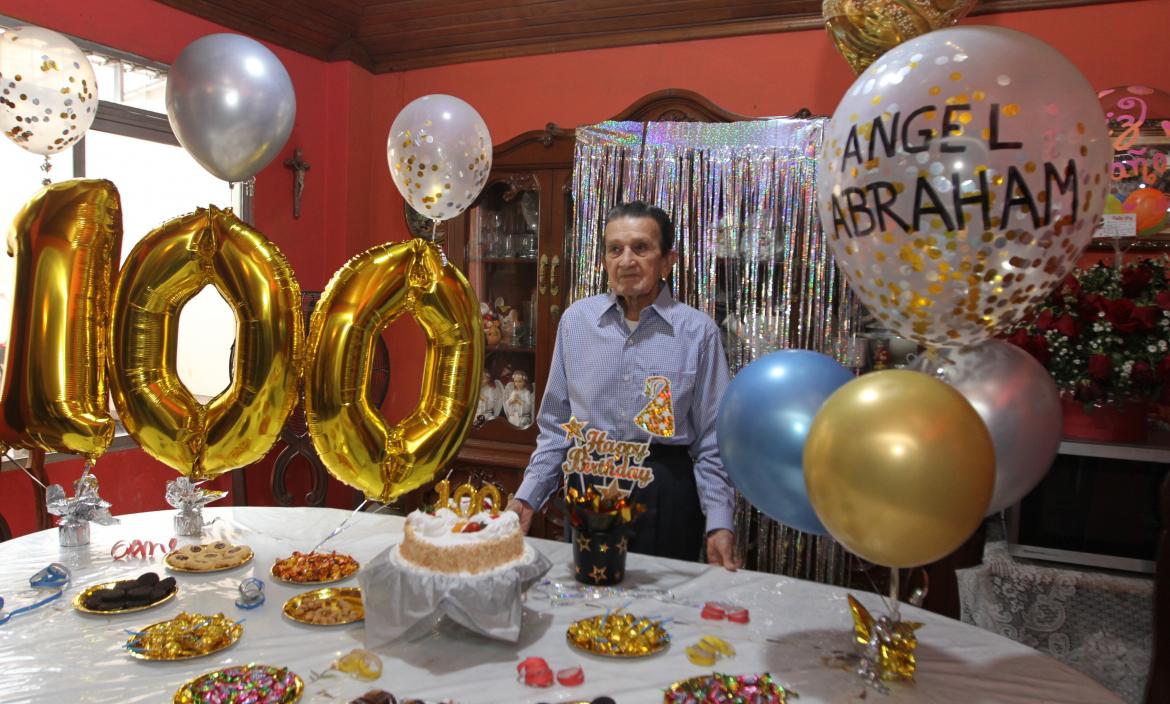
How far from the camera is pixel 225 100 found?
1.40m

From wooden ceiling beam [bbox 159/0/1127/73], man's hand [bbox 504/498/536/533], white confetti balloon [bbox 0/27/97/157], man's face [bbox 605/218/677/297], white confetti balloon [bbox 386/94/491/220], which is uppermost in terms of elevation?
wooden ceiling beam [bbox 159/0/1127/73]

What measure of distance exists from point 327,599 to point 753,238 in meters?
2.05

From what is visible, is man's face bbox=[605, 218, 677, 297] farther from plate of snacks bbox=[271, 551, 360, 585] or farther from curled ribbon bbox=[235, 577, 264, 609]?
curled ribbon bbox=[235, 577, 264, 609]

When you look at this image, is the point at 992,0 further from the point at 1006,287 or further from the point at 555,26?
the point at 1006,287

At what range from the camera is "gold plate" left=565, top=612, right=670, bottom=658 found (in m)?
1.18

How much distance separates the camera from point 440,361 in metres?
1.40

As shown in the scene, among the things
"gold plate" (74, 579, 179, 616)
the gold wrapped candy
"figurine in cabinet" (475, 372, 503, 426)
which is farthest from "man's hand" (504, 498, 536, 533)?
"figurine in cabinet" (475, 372, 503, 426)

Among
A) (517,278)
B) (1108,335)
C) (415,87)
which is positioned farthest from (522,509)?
(415,87)

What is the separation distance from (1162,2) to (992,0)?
539 millimetres

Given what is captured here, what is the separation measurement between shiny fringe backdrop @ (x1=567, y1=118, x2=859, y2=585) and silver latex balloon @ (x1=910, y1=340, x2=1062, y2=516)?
1.56 meters

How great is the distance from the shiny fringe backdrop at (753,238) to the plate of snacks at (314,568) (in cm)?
171

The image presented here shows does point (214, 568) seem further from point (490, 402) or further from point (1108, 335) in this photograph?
point (1108, 335)

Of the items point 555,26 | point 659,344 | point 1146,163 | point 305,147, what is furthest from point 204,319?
point 1146,163

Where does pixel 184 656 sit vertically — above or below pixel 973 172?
below
